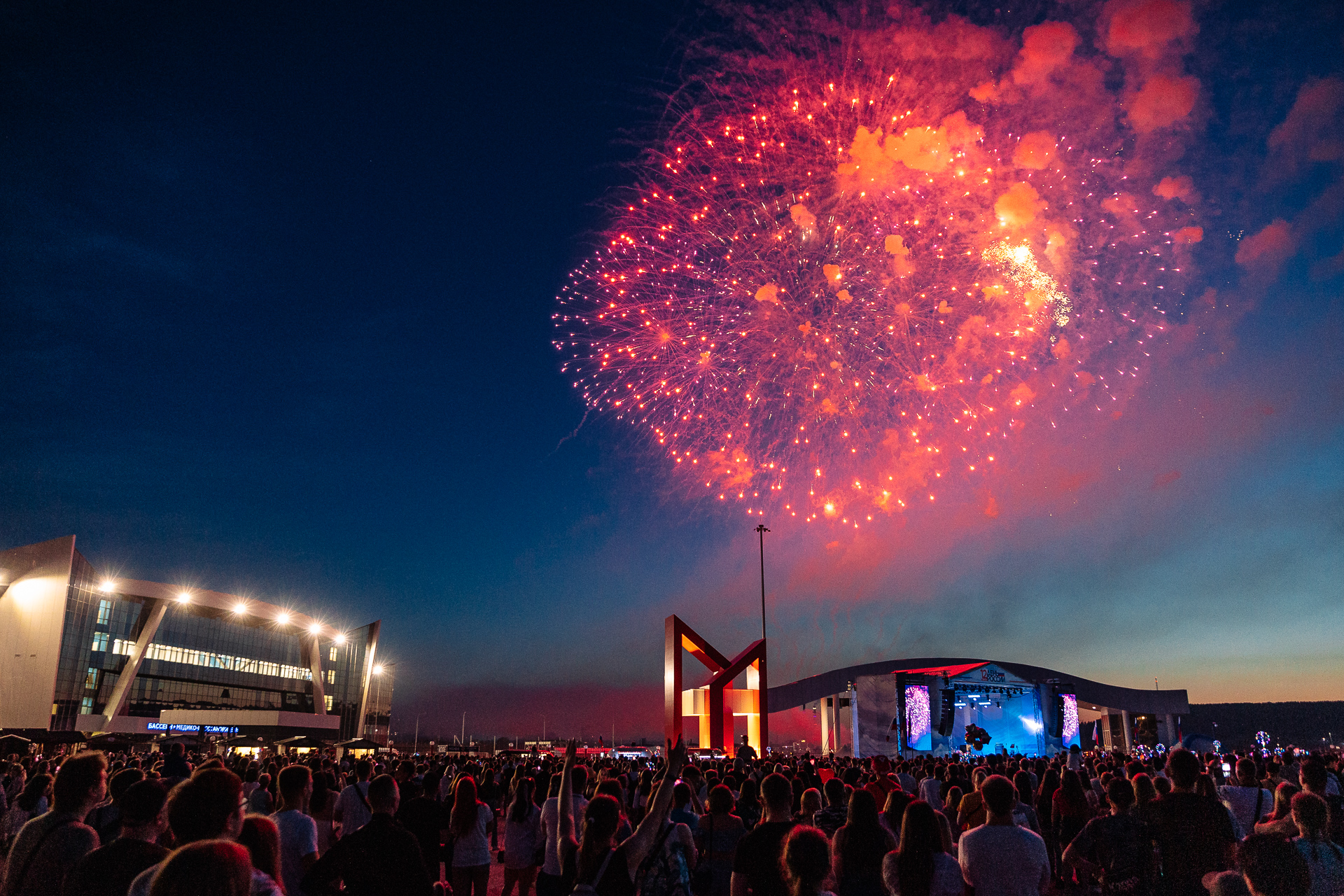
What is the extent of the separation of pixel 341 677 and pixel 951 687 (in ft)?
218

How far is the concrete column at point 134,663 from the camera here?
187 ft

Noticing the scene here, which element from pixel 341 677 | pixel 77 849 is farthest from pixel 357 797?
pixel 341 677

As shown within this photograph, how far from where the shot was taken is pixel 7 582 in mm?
53688

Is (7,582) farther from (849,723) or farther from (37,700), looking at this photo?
(849,723)

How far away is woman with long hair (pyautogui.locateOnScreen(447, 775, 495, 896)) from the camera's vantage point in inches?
303

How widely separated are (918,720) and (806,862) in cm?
4014

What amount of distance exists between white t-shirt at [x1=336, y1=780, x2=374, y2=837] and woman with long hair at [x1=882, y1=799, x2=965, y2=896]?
5.30m

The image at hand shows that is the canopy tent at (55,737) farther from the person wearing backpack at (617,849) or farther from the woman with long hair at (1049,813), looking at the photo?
the person wearing backpack at (617,849)

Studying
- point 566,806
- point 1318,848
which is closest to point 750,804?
point 566,806

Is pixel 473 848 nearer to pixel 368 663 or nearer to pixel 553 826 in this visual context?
pixel 553 826

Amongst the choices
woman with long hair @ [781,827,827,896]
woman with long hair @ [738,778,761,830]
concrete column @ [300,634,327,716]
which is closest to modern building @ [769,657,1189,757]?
woman with long hair @ [738,778,761,830]

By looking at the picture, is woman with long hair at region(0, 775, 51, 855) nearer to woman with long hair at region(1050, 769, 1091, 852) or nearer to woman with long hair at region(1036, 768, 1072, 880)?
woman with long hair at region(1050, 769, 1091, 852)

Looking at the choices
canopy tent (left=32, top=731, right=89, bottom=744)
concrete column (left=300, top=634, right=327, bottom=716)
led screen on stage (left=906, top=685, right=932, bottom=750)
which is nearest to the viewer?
canopy tent (left=32, top=731, right=89, bottom=744)

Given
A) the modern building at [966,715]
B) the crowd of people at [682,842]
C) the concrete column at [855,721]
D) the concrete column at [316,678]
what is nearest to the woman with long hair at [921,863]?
the crowd of people at [682,842]
